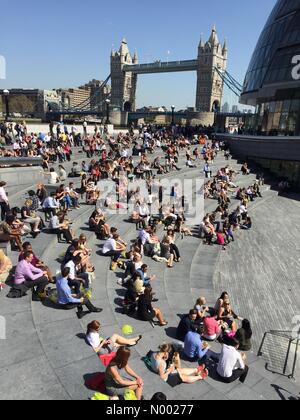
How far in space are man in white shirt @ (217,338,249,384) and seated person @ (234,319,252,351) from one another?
1329 mm

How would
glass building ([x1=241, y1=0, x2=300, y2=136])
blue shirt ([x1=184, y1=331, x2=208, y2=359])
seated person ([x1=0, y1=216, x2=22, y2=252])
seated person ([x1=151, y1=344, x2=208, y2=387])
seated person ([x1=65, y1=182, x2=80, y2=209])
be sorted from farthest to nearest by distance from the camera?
glass building ([x1=241, y1=0, x2=300, y2=136])
seated person ([x1=65, y1=182, x2=80, y2=209])
seated person ([x1=0, y1=216, x2=22, y2=252])
blue shirt ([x1=184, y1=331, x2=208, y2=359])
seated person ([x1=151, y1=344, x2=208, y2=387])

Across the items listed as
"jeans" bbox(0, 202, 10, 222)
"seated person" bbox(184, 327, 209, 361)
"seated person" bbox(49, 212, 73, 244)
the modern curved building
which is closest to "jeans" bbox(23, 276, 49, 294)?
"seated person" bbox(184, 327, 209, 361)

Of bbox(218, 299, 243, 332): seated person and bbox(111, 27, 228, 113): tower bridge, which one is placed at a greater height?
bbox(111, 27, 228, 113): tower bridge

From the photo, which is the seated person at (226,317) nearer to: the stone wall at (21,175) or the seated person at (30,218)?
the seated person at (30,218)

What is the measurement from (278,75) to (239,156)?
8193 mm

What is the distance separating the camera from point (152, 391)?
6.39m

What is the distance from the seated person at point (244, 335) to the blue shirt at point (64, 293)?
3.99 metres

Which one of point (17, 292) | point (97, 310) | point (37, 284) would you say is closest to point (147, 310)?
point (97, 310)

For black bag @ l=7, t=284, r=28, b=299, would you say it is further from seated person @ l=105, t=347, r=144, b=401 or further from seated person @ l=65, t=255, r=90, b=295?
seated person @ l=105, t=347, r=144, b=401

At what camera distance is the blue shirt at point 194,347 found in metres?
7.77

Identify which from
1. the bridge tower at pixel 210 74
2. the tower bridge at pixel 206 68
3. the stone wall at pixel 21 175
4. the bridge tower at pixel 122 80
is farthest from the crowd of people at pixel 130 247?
the bridge tower at pixel 122 80

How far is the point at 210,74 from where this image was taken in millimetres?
139625

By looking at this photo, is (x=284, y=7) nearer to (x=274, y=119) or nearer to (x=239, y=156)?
(x=274, y=119)

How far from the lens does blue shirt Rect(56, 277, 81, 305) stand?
8234mm
